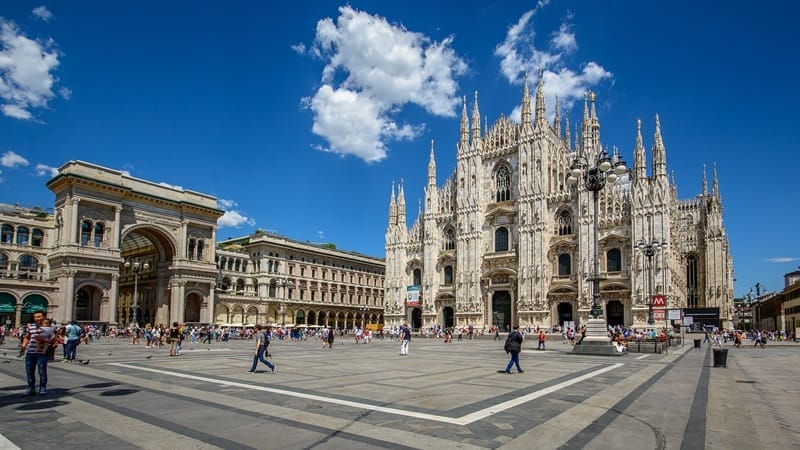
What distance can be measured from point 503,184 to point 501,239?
621cm

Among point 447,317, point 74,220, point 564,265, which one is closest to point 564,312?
point 564,265

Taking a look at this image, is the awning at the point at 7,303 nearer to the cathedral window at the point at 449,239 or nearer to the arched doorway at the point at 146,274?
the arched doorway at the point at 146,274

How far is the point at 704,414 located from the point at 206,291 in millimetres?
54803

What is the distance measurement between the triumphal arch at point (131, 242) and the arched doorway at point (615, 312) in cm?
4093

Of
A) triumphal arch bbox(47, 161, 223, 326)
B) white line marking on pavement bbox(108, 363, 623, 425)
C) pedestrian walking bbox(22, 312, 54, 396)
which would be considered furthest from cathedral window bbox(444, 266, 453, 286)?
pedestrian walking bbox(22, 312, 54, 396)

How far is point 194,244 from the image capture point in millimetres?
56750

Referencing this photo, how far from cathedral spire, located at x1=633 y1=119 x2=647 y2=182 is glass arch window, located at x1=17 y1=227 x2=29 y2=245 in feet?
209

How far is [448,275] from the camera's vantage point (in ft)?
198

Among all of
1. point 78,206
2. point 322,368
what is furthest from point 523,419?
point 78,206

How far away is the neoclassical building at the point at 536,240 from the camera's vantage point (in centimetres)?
4725

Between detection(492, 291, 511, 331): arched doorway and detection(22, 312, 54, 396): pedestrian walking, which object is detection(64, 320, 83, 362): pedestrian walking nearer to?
detection(22, 312, 54, 396): pedestrian walking

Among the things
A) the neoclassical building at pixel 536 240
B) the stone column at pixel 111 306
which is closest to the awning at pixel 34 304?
the stone column at pixel 111 306

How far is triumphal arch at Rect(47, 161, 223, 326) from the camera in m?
45.8

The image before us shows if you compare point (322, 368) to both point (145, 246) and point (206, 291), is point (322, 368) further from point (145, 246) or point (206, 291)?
point (145, 246)
